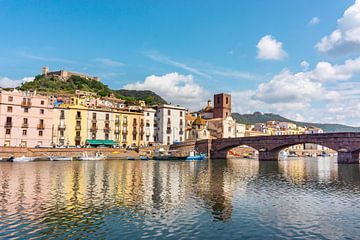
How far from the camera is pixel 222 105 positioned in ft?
501

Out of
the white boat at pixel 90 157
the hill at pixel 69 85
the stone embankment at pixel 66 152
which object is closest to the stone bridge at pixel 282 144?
the stone embankment at pixel 66 152

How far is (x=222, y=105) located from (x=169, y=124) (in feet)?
153

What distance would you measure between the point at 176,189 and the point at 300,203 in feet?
39.4

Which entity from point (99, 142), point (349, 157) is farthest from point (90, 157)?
point (349, 157)

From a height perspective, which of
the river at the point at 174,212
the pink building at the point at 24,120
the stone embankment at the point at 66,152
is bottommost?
the river at the point at 174,212

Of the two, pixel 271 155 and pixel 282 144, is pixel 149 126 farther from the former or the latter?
pixel 282 144

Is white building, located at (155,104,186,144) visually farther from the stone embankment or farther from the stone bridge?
the stone embankment

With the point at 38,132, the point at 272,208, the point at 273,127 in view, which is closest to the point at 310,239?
the point at 272,208

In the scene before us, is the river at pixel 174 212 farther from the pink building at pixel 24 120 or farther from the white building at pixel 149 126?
the white building at pixel 149 126

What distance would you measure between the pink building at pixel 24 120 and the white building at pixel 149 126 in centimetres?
3111

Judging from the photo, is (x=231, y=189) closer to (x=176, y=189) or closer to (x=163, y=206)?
(x=176, y=189)

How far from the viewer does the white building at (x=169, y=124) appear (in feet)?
367

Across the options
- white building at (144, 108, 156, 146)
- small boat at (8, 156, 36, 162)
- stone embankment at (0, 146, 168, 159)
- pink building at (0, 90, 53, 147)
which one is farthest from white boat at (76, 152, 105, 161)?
white building at (144, 108, 156, 146)

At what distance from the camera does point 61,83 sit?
184250mm
